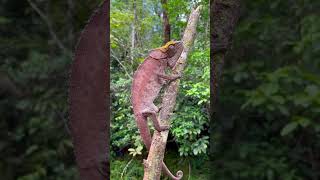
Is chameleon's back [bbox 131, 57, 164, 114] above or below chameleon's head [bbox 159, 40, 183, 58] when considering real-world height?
below

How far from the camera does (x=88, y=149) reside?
1.34m

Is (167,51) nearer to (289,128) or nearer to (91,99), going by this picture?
(91,99)

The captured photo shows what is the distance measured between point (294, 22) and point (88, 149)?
0.65 meters

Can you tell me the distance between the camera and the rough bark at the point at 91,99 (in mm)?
1331

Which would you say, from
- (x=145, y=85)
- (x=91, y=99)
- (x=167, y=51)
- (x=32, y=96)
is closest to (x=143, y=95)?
(x=145, y=85)

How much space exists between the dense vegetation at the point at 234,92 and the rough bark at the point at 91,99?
0.12ft

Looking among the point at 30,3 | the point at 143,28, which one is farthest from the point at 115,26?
the point at 30,3

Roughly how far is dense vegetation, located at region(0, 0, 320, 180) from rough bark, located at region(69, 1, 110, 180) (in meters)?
0.04

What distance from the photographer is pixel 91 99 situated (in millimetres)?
1351

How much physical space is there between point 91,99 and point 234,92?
40cm

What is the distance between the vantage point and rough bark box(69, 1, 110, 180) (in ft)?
4.37

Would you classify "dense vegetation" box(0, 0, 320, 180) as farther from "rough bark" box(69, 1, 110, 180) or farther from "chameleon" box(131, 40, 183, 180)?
"chameleon" box(131, 40, 183, 180)

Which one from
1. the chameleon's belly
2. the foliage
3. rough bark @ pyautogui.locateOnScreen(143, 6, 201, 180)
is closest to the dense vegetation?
the foliage

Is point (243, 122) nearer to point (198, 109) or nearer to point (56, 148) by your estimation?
point (56, 148)
